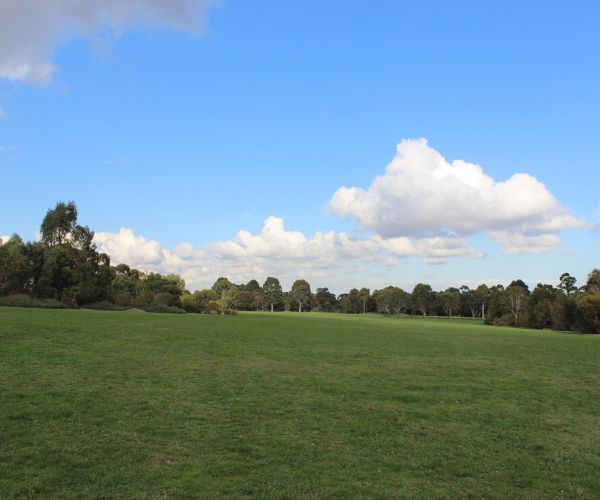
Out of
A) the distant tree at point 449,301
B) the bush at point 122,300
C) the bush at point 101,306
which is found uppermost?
the distant tree at point 449,301

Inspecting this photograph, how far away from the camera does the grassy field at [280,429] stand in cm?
788

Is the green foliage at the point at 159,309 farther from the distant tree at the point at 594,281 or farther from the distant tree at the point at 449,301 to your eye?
the distant tree at the point at 449,301

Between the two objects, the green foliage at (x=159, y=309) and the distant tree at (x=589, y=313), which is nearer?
the distant tree at (x=589, y=313)

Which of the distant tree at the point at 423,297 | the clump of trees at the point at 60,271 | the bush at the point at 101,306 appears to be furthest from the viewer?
the distant tree at the point at 423,297

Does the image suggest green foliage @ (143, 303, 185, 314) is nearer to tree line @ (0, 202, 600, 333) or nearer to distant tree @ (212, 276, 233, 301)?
tree line @ (0, 202, 600, 333)

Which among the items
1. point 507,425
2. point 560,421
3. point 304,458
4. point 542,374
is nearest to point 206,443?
point 304,458

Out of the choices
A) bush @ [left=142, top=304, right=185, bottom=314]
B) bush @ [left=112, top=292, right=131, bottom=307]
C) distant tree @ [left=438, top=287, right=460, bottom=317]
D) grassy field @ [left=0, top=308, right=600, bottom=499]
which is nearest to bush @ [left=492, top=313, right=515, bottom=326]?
distant tree @ [left=438, top=287, right=460, bottom=317]

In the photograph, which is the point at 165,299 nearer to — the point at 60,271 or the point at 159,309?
the point at 159,309

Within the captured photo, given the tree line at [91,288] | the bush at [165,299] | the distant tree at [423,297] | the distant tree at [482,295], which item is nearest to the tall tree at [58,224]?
the tree line at [91,288]

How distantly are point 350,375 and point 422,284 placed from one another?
168704mm

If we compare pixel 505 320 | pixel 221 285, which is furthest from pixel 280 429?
pixel 221 285

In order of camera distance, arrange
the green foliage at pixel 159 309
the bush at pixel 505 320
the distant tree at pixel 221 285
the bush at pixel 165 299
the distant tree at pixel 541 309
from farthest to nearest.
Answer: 1. the distant tree at pixel 221 285
2. the bush at pixel 505 320
3. the distant tree at pixel 541 309
4. the bush at pixel 165 299
5. the green foliage at pixel 159 309

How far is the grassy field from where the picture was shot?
7875mm

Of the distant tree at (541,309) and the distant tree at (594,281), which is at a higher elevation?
the distant tree at (594,281)
